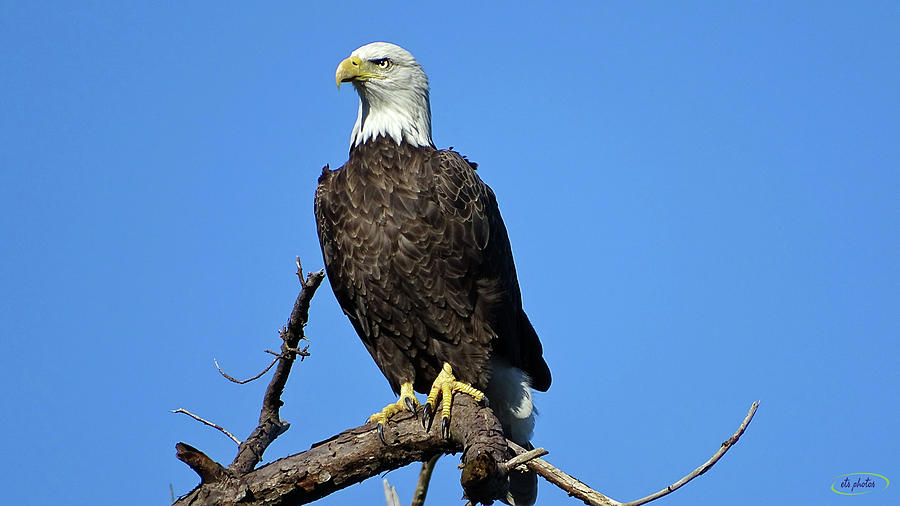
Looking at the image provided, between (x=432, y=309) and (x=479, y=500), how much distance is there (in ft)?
4.67

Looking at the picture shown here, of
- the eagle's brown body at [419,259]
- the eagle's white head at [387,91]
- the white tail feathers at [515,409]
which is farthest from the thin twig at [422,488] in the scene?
the eagle's white head at [387,91]

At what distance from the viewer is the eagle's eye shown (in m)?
5.73

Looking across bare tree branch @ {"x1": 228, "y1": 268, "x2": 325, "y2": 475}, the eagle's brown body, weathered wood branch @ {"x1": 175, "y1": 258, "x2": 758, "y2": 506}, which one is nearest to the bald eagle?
the eagle's brown body

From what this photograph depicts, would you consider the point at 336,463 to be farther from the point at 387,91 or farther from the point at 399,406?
the point at 387,91

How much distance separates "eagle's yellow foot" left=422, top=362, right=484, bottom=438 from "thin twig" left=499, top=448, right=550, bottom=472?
83 cm

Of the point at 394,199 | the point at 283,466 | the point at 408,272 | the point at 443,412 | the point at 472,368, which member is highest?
the point at 394,199

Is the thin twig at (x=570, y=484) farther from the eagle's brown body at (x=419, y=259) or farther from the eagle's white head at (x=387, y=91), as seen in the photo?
the eagle's white head at (x=387, y=91)

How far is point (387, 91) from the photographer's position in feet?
18.8

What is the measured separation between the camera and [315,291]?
4.92 metres

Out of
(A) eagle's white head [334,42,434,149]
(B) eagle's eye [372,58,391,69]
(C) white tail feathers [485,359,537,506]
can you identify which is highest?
(B) eagle's eye [372,58,391,69]

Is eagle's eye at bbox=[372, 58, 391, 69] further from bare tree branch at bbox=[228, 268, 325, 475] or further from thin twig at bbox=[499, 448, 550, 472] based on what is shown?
thin twig at bbox=[499, 448, 550, 472]

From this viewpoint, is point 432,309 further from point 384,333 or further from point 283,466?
point 283,466

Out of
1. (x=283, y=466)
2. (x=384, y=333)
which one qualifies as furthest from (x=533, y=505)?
(x=283, y=466)

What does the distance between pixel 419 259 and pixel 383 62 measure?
1.47 m
